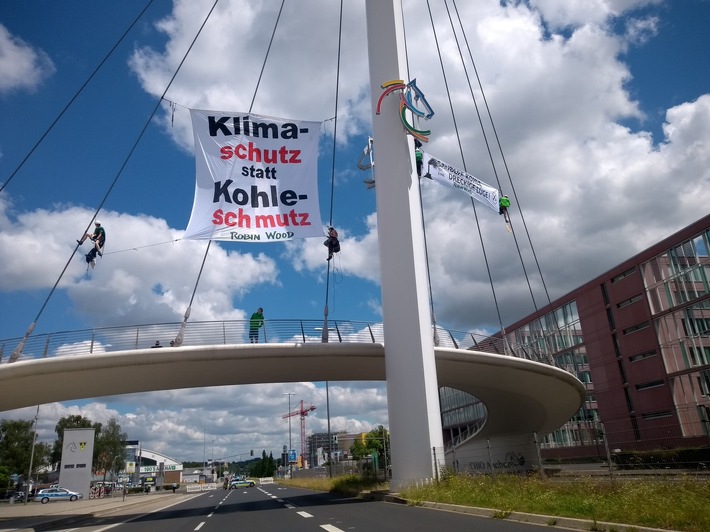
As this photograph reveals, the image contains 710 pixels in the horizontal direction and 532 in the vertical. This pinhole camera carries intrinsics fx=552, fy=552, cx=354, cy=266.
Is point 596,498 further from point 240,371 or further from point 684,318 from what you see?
point 684,318

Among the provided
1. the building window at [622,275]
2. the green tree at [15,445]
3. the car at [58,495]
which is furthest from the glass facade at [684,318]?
the green tree at [15,445]

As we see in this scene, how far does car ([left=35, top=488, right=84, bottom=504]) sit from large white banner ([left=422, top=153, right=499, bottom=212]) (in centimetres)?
4987

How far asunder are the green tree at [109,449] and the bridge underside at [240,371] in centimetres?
8631

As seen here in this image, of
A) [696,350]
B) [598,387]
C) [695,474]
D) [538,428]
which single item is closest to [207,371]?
[695,474]

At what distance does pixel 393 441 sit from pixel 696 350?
35.3 m

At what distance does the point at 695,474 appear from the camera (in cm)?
1241

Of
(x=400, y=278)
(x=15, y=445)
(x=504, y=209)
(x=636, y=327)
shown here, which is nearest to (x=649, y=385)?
(x=636, y=327)

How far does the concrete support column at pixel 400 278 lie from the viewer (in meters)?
21.3

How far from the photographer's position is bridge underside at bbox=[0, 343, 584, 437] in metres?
21.4

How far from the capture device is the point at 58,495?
5588cm

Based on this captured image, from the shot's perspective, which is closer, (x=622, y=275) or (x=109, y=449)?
(x=622, y=275)

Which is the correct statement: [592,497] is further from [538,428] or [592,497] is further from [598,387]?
[598,387]

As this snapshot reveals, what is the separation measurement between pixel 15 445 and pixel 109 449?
974 inches

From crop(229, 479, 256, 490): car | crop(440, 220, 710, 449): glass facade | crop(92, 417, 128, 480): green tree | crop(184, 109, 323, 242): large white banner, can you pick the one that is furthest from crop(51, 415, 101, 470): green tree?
crop(184, 109, 323, 242): large white banner
